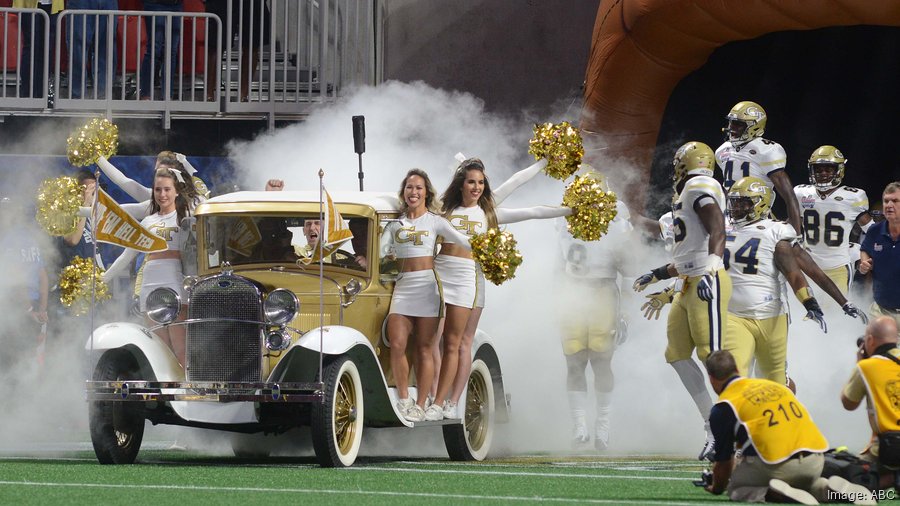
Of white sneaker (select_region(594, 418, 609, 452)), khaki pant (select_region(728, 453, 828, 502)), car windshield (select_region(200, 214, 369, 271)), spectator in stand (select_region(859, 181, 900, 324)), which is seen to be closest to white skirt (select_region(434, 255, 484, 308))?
car windshield (select_region(200, 214, 369, 271))

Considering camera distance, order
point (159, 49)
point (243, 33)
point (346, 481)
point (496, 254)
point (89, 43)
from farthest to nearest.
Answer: point (243, 33) < point (159, 49) < point (89, 43) < point (496, 254) < point (346, 481)

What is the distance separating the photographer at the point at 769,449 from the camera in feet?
24.9

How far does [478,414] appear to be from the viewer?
11.0 m

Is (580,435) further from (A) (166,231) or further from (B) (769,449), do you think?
(B) (769,449)

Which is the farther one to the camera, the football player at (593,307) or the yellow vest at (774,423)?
the football player at (593,307)

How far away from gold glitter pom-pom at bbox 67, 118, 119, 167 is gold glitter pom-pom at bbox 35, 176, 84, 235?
179 mm

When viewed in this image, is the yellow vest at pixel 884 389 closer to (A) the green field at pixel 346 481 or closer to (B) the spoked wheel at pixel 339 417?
(A) the green field at pixel 346 481

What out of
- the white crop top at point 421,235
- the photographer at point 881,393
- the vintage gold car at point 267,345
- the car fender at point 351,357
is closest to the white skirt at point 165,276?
the vintage gold car at point 267,345

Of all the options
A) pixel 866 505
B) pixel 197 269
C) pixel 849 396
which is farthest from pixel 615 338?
pixel 866 505

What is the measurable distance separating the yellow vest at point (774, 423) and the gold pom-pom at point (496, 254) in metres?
2.72

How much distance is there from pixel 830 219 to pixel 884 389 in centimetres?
525

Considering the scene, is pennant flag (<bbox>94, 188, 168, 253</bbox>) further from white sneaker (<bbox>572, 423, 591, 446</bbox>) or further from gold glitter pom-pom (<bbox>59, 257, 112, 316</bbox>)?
white sneaker (<bbox>572, 423, 591, 446</bbox>)

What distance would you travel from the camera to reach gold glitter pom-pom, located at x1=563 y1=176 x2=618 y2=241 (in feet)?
34.6

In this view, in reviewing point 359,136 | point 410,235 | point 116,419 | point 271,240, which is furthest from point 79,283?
point 410,235
